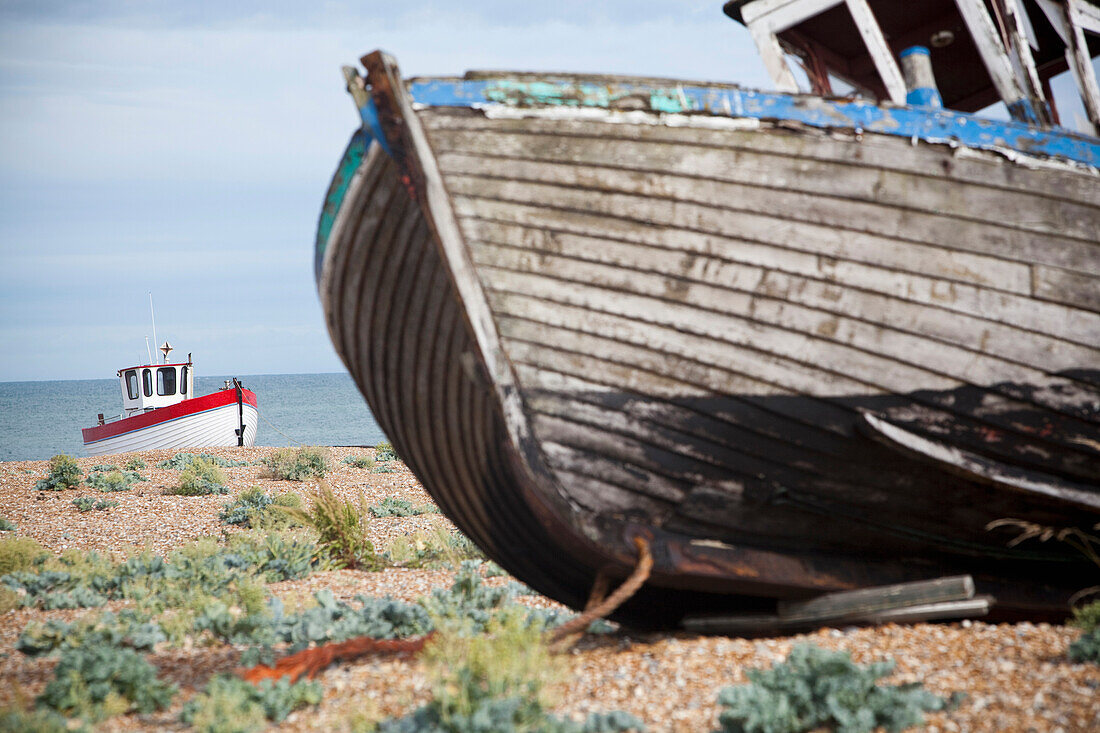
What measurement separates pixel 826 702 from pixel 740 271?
1694mm

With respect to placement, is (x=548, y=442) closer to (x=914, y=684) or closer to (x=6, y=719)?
(x=914, y=684)

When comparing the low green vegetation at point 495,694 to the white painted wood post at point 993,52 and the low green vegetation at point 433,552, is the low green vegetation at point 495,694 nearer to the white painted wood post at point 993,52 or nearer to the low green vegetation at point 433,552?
the white painted wood post at point 993,52

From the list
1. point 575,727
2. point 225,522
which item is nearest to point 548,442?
point 575,727

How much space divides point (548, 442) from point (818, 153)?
164cm

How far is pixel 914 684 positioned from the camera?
9.39ft

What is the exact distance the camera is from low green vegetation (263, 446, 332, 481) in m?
13.4

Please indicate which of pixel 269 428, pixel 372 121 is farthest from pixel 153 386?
pixel 269 428

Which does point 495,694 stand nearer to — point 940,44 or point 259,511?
point 940,44

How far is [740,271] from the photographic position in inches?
120

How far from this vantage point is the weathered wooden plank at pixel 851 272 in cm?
303

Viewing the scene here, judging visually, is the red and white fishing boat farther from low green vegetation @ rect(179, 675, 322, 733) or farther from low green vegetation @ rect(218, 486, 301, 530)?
low green vegetation @ rect(179, 675, 322, 733)

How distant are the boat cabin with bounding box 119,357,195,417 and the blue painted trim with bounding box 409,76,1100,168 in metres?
20.4

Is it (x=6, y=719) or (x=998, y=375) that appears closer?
(x=6, y=719)

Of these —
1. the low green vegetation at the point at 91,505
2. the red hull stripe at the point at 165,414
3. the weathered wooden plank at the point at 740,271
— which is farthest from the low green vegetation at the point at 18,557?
the red hull stripe at the point at 165,414
